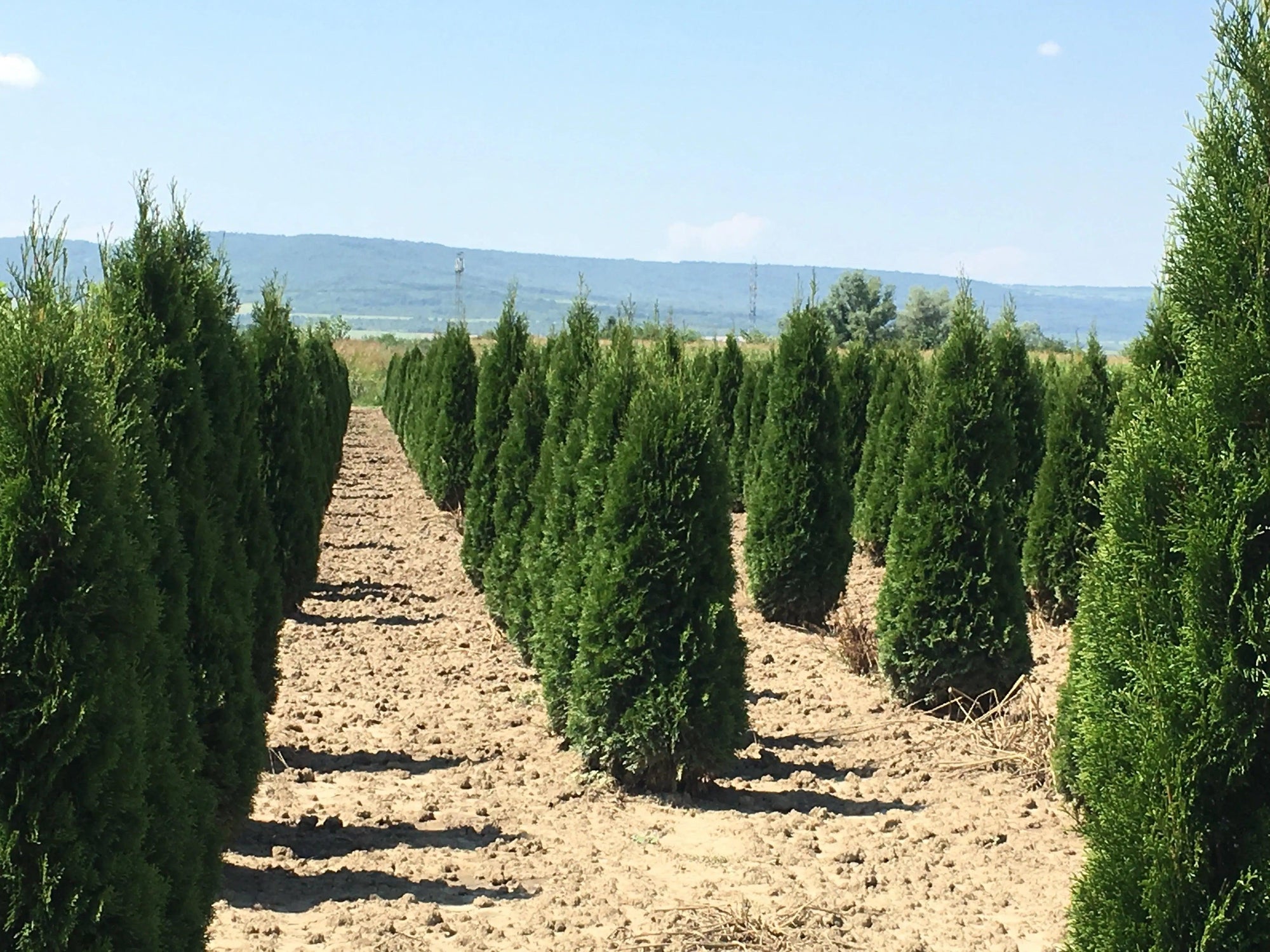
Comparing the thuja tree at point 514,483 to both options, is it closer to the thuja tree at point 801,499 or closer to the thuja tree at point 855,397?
the thuja tree at point 801,499

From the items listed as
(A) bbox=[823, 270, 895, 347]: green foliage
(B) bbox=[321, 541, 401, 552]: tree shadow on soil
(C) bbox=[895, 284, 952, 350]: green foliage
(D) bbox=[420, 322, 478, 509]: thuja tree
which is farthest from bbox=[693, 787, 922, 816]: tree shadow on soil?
(C) bbox=[895, 284, 952, 350]: green foliage

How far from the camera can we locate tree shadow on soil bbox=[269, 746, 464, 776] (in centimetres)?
861

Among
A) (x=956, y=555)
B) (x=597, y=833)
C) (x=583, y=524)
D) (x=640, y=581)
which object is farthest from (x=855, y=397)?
(x=597, y=833)

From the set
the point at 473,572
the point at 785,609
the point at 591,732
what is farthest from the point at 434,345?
the point at 591,732

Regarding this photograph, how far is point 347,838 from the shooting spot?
7164 mm

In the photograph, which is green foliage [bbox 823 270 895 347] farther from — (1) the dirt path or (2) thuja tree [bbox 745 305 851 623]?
(1) the dirt path

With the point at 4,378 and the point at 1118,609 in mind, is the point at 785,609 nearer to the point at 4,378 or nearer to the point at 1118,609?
the point at 1118,609

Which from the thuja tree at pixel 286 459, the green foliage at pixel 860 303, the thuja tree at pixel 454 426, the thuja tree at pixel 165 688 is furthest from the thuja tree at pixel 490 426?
the green foliage at pixel 860 303

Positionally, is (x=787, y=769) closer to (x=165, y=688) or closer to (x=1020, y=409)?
(x=165, y=688)

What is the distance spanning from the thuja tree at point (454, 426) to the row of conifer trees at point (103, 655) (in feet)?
49.6

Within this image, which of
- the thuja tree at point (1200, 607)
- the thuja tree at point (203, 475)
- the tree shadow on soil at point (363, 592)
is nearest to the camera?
the thuja tree at point (1200, 607)

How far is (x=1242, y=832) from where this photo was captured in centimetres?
393

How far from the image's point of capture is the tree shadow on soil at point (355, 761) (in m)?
8.61

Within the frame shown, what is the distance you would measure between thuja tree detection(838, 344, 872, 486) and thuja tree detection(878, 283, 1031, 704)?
9075 millimetres
